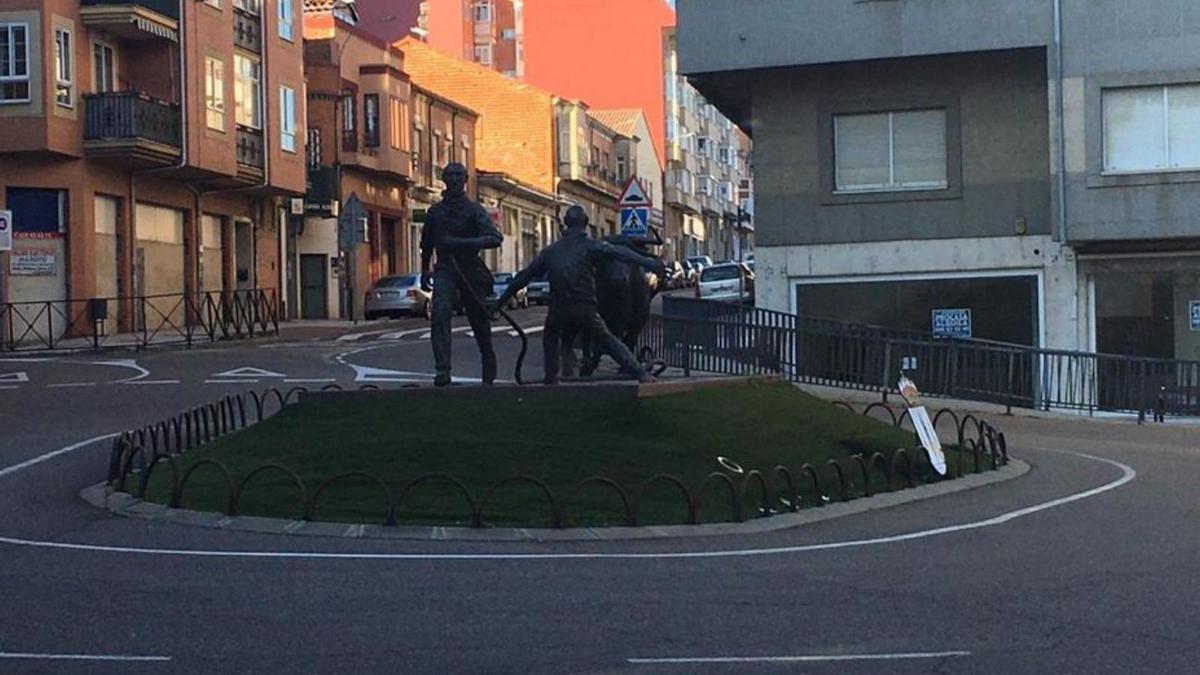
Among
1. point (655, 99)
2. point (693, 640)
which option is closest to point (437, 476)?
point (693, 640)

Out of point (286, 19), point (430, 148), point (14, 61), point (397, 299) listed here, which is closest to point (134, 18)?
point (14, 61)

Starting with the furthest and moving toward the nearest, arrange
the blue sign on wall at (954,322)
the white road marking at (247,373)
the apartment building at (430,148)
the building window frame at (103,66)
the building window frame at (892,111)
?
the apartment building at (430,148) → the building window frame at (103,66) → the blue sign on wall at (954,322) → the building window frame at (892,111) → the white road marking at (247,373)

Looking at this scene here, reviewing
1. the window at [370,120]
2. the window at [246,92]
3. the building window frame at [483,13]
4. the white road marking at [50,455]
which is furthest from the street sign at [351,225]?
the building window frame at [483,13]

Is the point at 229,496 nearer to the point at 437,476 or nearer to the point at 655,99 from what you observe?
the point at 437,476

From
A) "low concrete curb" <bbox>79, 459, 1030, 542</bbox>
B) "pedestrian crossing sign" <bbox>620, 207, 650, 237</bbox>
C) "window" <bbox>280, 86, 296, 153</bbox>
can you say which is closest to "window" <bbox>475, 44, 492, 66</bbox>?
"window" <bbox>280, 86, 296, 153</bbox>

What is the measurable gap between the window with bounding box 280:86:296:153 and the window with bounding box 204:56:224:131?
14.0ft

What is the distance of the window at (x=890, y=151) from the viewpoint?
2964cm

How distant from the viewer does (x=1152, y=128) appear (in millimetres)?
28359

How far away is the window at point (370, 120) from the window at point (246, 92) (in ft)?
33.0

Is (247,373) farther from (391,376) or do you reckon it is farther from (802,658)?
(802,658)

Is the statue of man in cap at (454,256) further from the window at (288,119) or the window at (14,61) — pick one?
the window at (288,119)

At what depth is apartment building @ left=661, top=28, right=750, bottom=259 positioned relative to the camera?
104 m

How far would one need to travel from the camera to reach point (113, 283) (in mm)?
39938

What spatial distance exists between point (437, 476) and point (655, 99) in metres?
91.2
